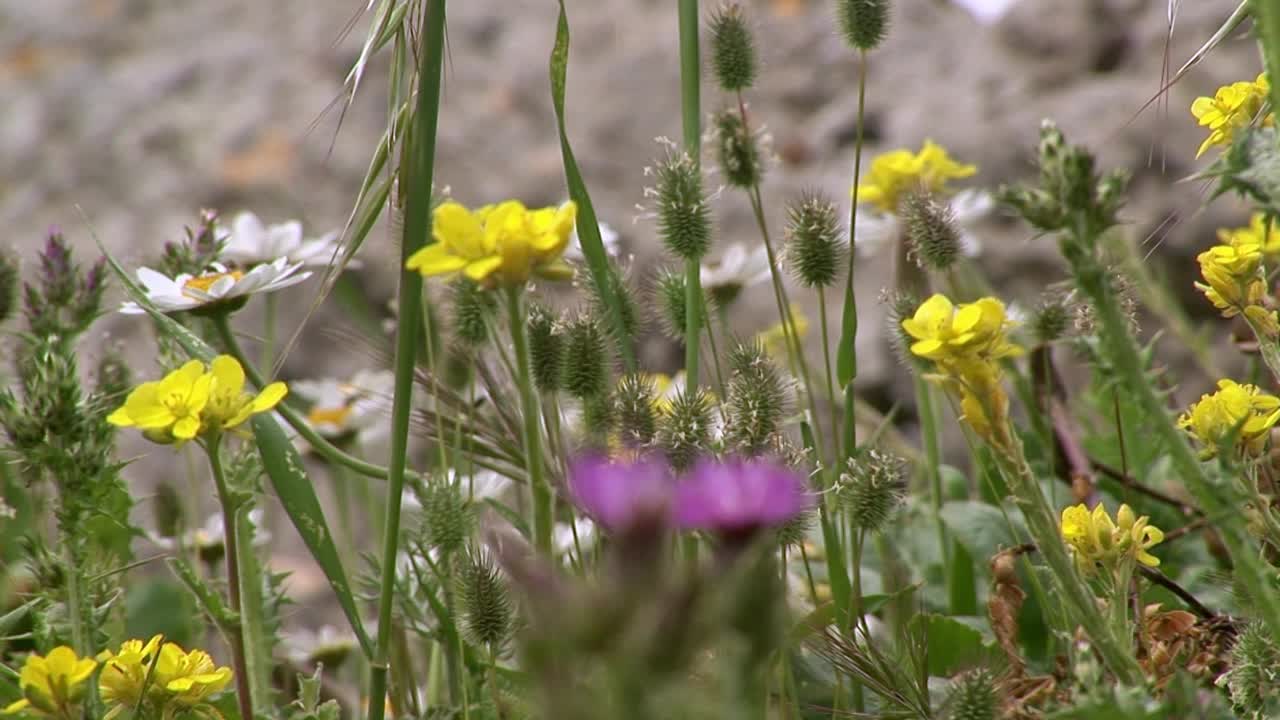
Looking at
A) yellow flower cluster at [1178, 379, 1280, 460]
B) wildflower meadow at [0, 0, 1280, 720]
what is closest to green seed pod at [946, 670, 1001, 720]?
wildflower meadow at [0, 0, 1280, 720]

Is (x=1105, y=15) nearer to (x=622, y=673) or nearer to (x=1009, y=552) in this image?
(x=1009, y=552)

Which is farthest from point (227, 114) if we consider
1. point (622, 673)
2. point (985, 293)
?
point (622, 673)

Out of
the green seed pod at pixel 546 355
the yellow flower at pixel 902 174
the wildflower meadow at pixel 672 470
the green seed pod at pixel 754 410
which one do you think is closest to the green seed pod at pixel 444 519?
the wildflower meadow at pixel 672 470

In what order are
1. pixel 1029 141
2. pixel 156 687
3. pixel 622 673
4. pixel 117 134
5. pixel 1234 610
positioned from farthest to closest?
pixel 117 134 < pixel 1029 141 < pixel 1234 610 < pixel 156 687 < pixel 622 673

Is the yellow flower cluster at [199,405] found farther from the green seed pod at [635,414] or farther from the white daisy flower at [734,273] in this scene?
the white daisy flower at [734,273]

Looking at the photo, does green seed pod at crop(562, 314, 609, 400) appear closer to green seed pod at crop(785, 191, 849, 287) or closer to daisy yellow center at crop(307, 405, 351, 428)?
green seed pod at crop(785, 191, 849, 287)
